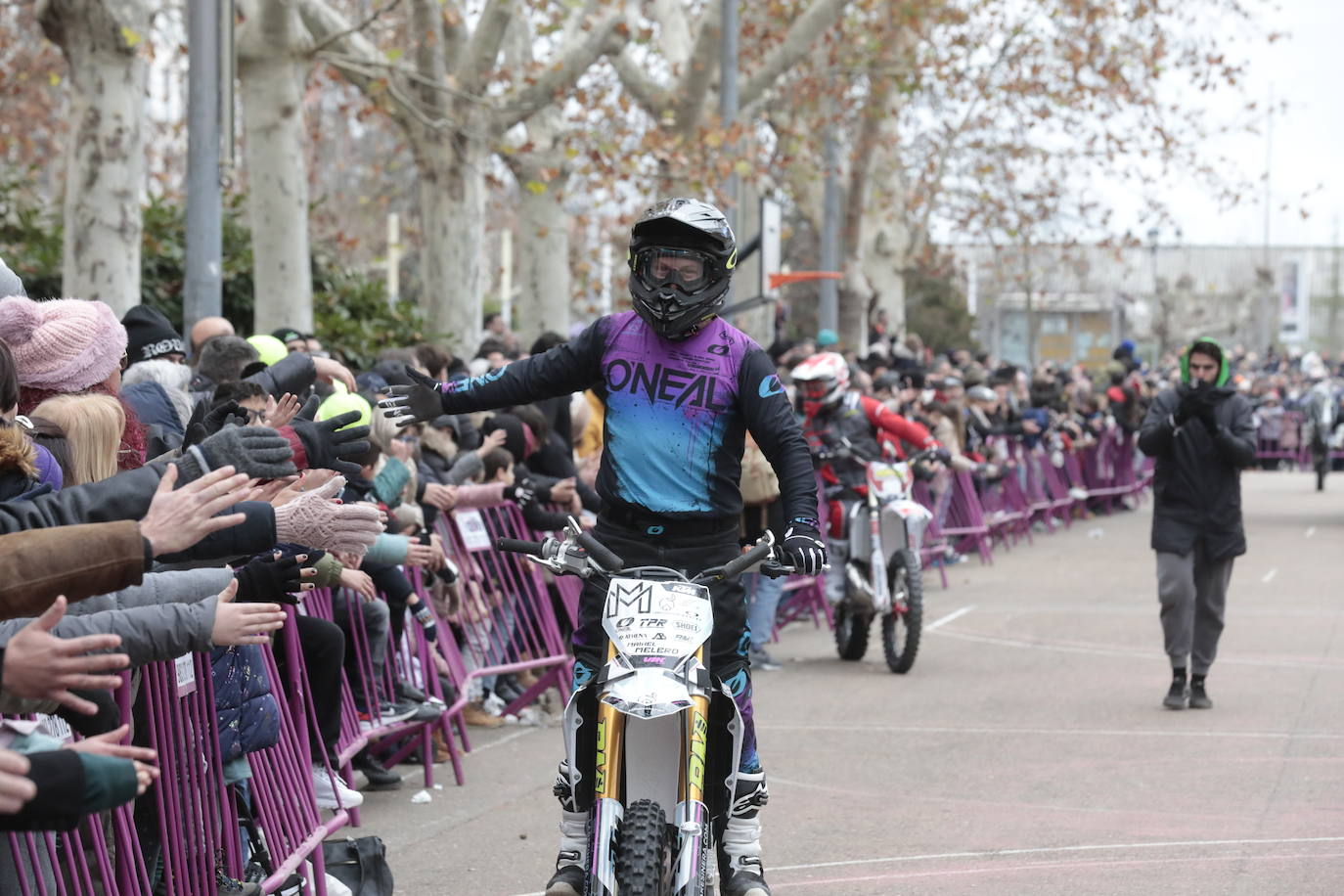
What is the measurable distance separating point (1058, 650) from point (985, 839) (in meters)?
5.53

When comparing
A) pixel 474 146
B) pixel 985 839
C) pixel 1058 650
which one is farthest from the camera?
pixel 474 146

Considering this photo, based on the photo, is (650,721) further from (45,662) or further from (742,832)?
(45,662)

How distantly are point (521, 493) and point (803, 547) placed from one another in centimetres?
452

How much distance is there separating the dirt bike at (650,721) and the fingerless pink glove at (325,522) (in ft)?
2.21

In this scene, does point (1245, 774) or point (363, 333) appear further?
point (363, 333)

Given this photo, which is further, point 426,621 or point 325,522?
point 426,621

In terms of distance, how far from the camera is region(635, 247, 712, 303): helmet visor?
551 cm

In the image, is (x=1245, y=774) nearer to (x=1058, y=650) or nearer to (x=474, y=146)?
(x=1058, y=650)

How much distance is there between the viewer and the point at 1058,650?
40.9ft

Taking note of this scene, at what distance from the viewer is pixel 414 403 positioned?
573 cm

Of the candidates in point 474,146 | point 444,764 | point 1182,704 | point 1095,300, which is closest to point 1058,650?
point 1182,704

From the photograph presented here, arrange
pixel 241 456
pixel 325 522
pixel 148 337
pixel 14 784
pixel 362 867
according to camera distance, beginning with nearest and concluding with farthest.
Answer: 1. pixel 14 784
2. pixel 241 456
3. pixel 325 522
4. pixel 362 867
5. pixel 148 337

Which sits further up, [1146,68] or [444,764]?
[1146,68]

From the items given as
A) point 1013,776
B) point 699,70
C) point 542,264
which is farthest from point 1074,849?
point 699,70
